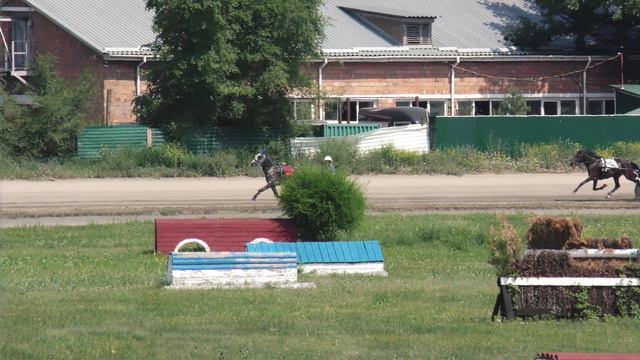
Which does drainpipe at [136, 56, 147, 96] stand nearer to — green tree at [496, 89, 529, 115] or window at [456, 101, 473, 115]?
→ window at [456, 101, 473, 115]

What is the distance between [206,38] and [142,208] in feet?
41.1

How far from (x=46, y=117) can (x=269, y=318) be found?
29878 mm

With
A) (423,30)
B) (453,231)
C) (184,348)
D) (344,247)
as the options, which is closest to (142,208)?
(453,231)

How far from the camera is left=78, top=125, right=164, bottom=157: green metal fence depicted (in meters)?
43.1

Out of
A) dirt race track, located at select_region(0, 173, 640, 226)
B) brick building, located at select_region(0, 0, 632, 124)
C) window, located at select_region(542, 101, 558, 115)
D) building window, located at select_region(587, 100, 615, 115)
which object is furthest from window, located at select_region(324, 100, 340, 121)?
building window, located at select_region(587, 100, 615, 115)

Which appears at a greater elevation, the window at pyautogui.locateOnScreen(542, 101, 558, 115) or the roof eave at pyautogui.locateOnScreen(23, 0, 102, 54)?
the roof eave at pyautogui.locateOnScreen(23, 0, 102, 54)

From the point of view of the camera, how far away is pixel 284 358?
12.0 metres

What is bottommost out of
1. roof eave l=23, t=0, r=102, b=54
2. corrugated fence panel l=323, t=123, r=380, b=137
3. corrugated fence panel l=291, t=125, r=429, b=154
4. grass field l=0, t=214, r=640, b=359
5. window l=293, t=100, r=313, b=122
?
grass field l=0, t=214, r=640, b=359

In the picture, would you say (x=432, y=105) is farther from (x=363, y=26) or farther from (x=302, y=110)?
(x=302, y=110)

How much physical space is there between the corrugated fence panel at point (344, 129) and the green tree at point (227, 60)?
1.88 m

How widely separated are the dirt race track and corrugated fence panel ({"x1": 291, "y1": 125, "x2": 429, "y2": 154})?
242 centimetres

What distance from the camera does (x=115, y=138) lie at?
43406 mm

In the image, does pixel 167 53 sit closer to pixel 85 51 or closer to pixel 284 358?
pixel 85 51

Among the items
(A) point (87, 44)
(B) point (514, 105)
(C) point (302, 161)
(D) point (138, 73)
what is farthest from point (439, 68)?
(A) point (87, 44)
